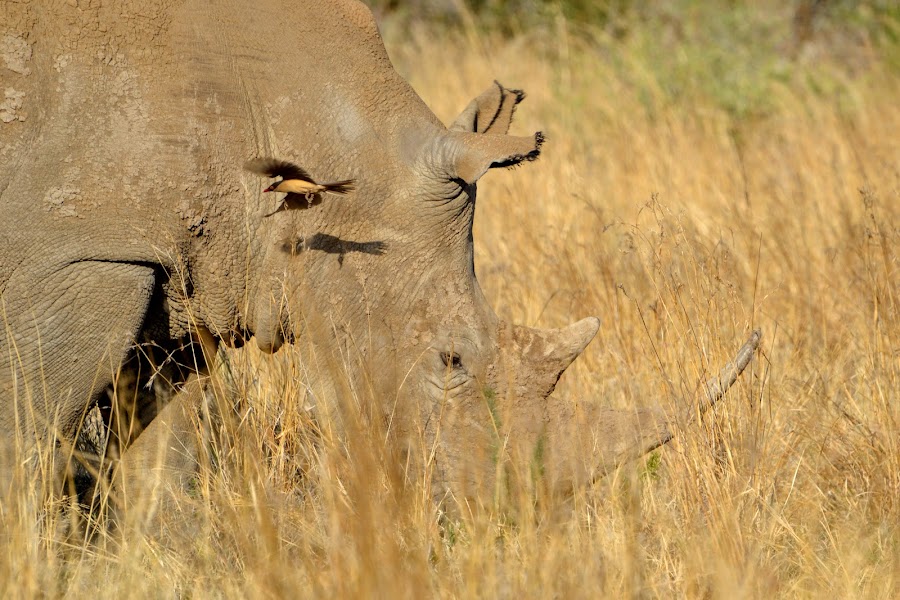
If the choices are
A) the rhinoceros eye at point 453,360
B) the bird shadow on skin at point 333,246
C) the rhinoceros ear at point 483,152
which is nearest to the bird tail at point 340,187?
the bird shadow on skin at point 333,246

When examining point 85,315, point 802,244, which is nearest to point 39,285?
point 85,315

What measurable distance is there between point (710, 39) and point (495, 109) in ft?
22.2

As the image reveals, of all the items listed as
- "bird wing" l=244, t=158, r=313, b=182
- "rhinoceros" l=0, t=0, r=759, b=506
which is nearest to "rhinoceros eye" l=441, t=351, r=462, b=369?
"rhinoceros" l=0, t=0, r=759, b=506

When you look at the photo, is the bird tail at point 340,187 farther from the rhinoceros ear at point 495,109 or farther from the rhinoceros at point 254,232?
the rhinoceros ear at point 495,109

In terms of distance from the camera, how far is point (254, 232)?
141 inches

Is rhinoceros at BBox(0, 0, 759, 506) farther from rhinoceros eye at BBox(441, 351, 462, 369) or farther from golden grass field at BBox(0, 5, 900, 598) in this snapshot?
golden grass field at BBox(0, 5, 900, 598)

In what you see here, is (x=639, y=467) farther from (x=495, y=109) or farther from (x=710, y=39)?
(x=710, y=39)

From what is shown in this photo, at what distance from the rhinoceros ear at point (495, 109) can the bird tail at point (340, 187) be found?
0.78 meters

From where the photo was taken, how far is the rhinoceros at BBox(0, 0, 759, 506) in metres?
3.28

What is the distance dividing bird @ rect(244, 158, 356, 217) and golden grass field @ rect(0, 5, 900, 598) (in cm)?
59

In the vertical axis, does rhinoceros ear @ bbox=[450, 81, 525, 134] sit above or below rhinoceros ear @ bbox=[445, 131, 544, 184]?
below

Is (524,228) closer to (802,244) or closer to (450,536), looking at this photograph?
(802,244)

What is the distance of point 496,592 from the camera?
282cm

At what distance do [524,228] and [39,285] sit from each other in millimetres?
3491
